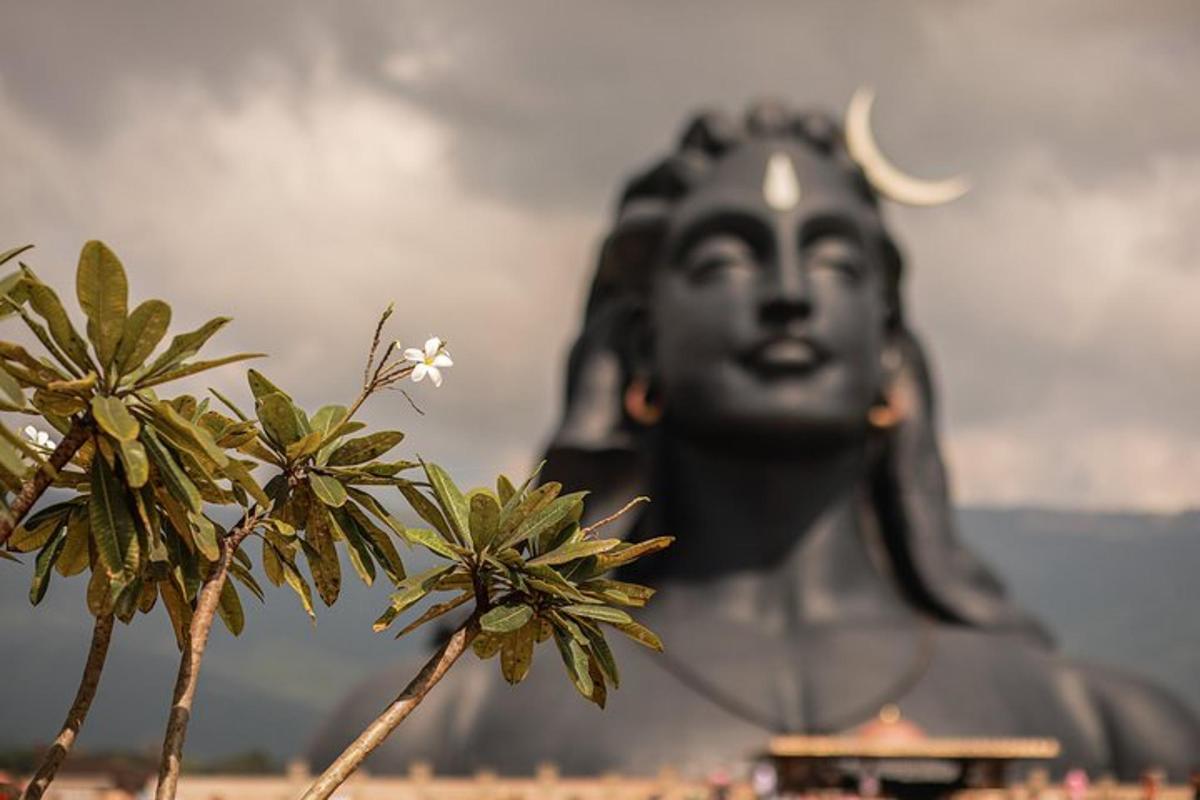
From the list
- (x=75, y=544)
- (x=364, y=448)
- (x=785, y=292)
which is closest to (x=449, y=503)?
(x=364, y=448)

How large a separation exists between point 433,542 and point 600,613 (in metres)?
0.38

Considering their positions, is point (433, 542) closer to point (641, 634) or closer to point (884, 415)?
point (641, 634)

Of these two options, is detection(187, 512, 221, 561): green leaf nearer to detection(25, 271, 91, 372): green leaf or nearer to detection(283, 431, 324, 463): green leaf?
detection(283, 431, 324, 463): green leaf

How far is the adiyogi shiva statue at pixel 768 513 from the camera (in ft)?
55.5

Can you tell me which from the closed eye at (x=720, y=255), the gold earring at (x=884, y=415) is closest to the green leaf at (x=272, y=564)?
the closed eye at (x=720, y=255)

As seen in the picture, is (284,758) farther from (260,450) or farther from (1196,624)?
(260,450)

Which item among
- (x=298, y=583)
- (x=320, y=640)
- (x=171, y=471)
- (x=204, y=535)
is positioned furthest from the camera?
(x=320, y=640)

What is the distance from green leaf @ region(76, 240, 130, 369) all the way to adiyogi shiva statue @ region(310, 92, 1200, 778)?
43.4ft

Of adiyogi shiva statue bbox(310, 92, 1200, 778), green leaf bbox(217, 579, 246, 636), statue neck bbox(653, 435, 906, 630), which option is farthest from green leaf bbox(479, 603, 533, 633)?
statue neck bbox(653, 435, 906, 630)

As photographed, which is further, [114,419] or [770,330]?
[770,330]

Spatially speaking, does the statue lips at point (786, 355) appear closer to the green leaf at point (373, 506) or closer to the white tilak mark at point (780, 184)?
the white tilak mark at point (780, 184)

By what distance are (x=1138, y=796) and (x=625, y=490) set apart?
5.43m

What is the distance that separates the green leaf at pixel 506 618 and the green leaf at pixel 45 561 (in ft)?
3.18

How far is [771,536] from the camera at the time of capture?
715 inches
